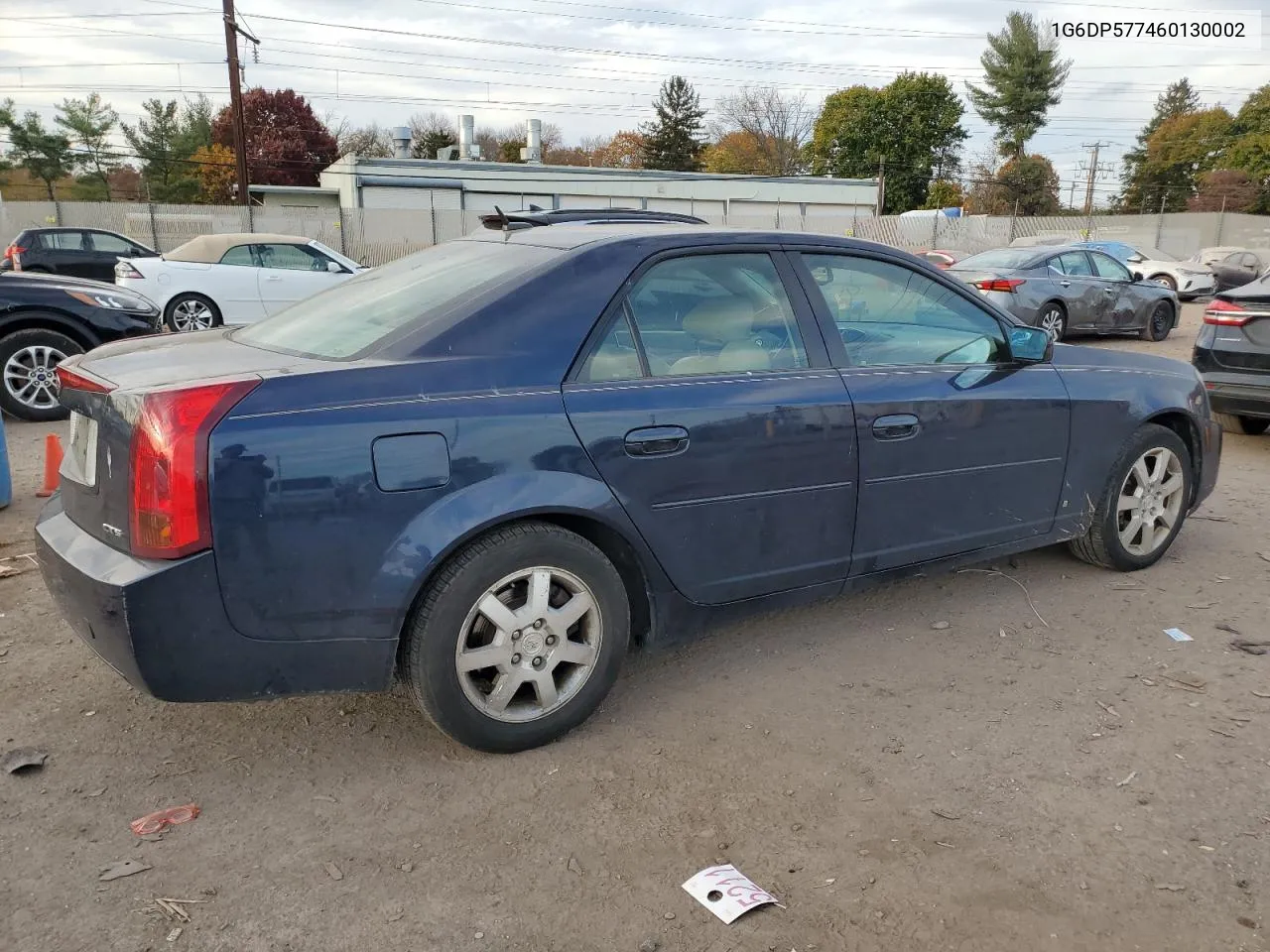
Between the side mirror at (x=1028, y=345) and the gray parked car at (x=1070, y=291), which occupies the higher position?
the side mirror at (x=1028, y=345)

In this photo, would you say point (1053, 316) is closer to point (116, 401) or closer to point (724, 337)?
point (724, 337)

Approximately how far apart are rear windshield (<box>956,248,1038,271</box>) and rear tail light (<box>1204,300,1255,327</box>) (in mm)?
5915

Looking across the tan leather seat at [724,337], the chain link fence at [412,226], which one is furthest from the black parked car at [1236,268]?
the tan leather seat at [724,337]

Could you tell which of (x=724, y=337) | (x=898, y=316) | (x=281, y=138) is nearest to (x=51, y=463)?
(x=724, y=337)

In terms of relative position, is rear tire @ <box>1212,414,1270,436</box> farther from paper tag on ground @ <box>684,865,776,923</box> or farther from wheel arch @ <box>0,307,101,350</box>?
wheel arch @ <box>0,307,101,350</box>

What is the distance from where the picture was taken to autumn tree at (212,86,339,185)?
6256cm

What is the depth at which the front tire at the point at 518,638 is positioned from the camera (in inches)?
111

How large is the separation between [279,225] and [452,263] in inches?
1066

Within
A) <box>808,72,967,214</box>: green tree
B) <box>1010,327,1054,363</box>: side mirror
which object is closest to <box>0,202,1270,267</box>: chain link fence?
<box>1010,327,1054,363</box>: side mirror

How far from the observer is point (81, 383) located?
2.95 metres

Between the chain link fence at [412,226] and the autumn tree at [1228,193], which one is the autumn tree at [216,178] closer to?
the chain link fence at [412,226]

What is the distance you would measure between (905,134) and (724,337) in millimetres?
66300

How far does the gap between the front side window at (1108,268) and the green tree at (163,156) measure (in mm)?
54376

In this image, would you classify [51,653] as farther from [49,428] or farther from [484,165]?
[484,165]
